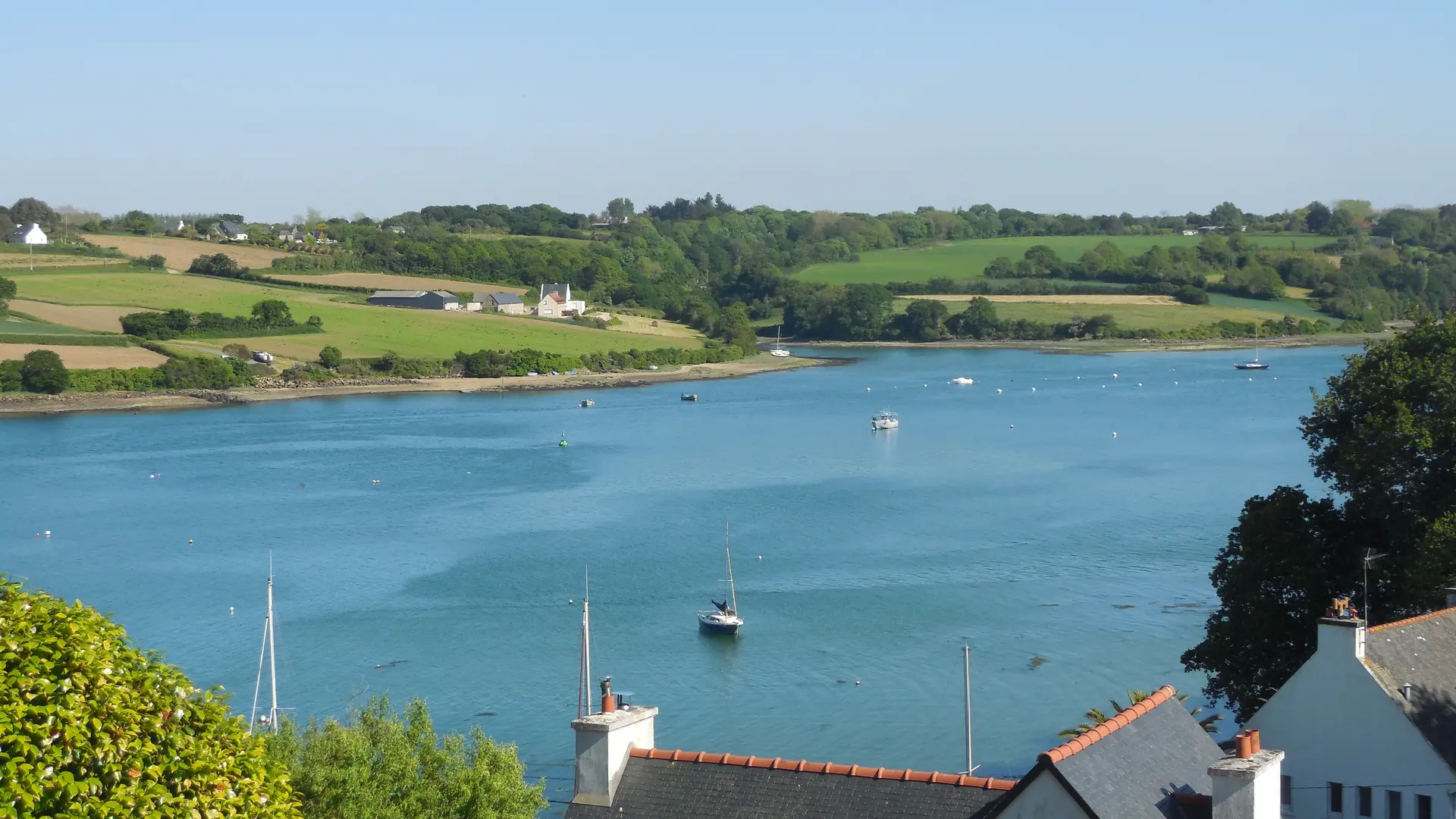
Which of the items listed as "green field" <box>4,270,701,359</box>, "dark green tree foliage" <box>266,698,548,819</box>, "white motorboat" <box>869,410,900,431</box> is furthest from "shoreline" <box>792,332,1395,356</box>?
"dark green tree foliage" <box>266,698,548,819</box>

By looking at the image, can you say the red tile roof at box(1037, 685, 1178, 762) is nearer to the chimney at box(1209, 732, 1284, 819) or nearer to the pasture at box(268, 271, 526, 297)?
the chimney at box(1209, 732, 1284, 819)

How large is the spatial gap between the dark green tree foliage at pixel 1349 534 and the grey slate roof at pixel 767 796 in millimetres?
12620

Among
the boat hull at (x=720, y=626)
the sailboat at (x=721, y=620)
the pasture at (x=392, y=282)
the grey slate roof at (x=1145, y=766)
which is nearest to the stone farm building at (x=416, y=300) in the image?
the pasture at (x=392, y=282)

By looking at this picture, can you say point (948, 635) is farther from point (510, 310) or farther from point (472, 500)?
point (510, 310)

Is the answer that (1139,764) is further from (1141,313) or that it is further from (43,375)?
(1141,313)

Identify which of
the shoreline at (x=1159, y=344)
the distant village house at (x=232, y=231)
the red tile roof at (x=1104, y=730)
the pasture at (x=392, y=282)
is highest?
the distant village house at (x=232, y=231)

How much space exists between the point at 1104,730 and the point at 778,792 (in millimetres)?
2008

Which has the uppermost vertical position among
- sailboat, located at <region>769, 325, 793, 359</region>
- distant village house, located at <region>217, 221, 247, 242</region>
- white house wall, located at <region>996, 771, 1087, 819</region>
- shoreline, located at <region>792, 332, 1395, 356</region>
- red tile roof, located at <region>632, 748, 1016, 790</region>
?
distant village house, located at <region>217, 221, 247, 242</region>

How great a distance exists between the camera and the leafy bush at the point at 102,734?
6.92 m

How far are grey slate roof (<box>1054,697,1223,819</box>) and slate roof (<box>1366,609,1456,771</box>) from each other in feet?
12.7

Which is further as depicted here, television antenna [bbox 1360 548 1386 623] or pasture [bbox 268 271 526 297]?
pasture [bbox 268 271 526 297]

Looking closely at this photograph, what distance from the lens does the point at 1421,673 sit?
45.6 feet

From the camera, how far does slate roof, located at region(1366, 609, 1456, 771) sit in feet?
44.5

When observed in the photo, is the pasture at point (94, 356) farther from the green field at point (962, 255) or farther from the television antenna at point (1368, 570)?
the television antenna at point (1368, 570)
